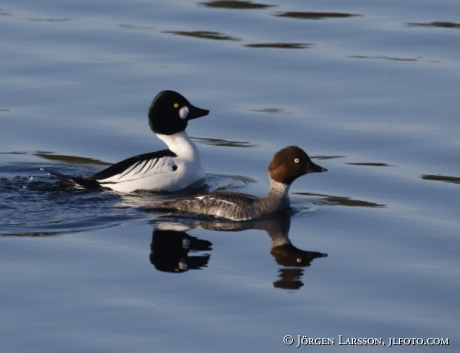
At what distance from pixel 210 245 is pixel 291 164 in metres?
1.98

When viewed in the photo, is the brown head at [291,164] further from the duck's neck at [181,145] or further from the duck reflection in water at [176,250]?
the duck's neck at [181,145]

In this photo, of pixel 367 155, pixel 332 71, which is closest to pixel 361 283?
pixel 367 155

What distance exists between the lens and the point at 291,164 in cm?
1221

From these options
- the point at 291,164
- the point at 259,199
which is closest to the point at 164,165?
the point at 259,199

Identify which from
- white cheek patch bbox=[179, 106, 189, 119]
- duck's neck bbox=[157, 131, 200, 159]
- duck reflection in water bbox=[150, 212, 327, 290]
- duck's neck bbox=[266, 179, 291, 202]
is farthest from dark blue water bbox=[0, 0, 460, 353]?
white cheek patch bbox=[179, 106, 189, 119]

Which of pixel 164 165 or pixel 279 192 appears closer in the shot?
pixel 279 192

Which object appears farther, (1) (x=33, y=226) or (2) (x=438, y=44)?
(2) (x=438, y=44)

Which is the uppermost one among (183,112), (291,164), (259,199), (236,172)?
(183,112)

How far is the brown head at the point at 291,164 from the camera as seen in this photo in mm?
12156

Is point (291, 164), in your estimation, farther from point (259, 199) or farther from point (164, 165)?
point (164, 165)

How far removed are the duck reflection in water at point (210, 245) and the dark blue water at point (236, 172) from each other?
0.03m

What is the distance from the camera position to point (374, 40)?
20.0 m

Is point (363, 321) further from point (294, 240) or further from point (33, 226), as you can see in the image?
point (33, 226)

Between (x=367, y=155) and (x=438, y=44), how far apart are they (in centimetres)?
632
